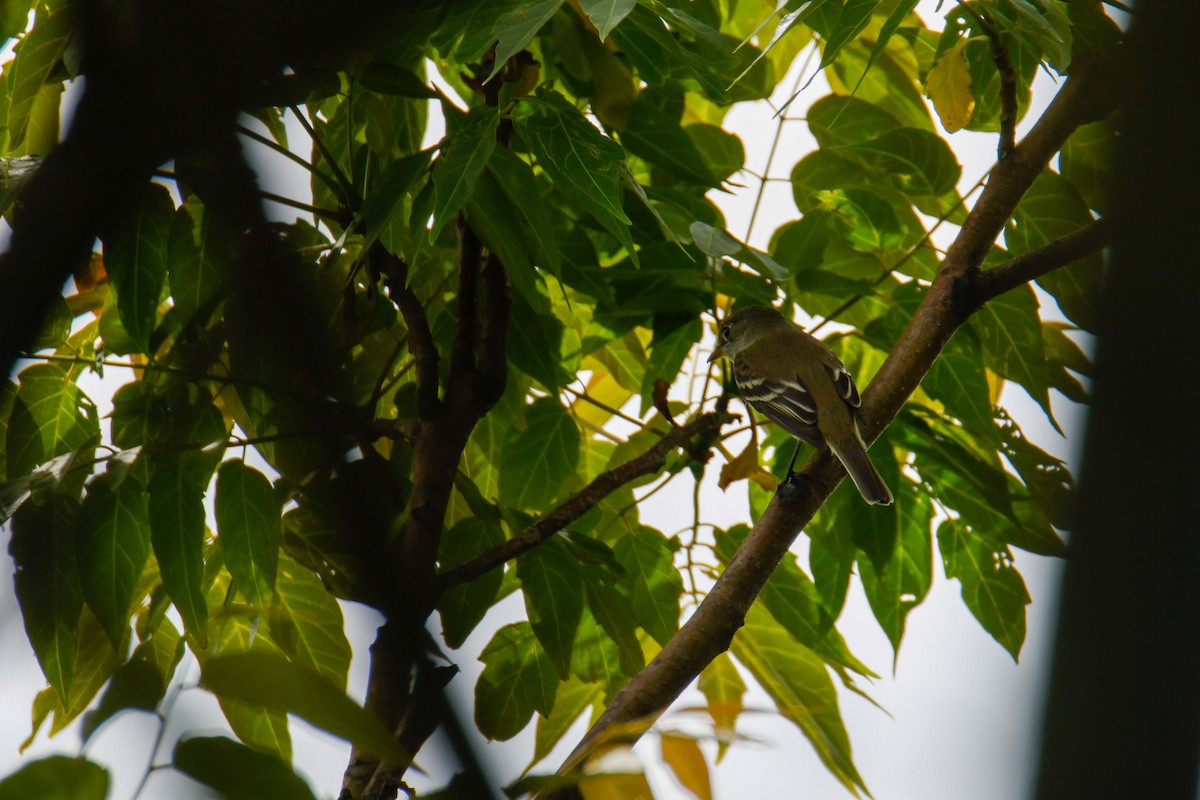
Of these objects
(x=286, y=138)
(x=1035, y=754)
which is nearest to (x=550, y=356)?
(x=286, y=138)

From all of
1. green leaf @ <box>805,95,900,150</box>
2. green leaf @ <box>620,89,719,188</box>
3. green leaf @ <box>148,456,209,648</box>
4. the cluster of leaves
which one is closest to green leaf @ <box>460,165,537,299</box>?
the cluster of leaves

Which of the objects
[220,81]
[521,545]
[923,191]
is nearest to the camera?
[220,81]

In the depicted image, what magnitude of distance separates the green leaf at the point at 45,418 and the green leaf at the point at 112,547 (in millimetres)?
289

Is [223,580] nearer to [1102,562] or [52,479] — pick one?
[52,479]

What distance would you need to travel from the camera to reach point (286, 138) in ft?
7.06

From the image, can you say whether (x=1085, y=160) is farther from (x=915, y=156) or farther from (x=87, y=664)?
(x=87, y=664)

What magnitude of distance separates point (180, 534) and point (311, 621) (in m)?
0.29

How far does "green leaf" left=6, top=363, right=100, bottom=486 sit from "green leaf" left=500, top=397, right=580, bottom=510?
0.82 meters

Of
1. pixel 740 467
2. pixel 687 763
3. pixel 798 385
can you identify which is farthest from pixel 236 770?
pixel 798 385

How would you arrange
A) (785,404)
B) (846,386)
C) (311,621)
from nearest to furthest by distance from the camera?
(311,621), (846,386), (785,404)

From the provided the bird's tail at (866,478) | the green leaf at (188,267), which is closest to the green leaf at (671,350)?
the bird's tail at (866,478)

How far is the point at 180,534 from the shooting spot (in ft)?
5.82

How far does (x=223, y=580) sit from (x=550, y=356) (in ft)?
2.65

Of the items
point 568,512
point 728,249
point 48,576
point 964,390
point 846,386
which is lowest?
point 48,576
